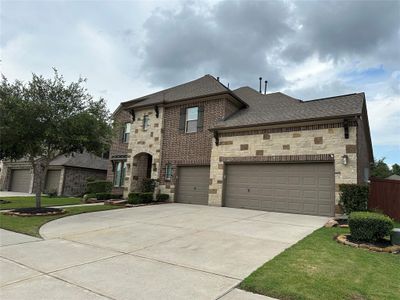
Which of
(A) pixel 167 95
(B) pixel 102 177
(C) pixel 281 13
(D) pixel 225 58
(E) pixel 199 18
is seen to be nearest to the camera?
(C) pixel 281 13

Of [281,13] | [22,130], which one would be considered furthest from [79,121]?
[281,13]

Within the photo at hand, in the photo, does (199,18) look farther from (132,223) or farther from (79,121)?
(132,223)

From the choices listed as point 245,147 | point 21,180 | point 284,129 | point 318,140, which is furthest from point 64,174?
point 318,140

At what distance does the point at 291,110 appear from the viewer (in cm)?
1410

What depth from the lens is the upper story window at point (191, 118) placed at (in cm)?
1678

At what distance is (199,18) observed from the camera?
12.9 m

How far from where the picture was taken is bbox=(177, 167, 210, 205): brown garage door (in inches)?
620

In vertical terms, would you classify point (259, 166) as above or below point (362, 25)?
below

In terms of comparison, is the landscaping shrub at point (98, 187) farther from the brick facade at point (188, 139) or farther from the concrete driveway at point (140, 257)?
the concrete driveway at point (140, 257)

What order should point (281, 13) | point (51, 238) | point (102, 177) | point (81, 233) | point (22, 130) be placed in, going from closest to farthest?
point (51, 238)
point (81, 233)
point (22, 130)
point (281, 13)
point (102, 177)

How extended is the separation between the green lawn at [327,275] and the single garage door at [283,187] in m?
5.79

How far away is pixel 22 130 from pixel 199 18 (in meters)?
8.78

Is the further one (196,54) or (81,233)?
(196,54)

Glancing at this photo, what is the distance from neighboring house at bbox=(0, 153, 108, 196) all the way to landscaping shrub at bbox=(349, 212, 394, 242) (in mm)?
21422
